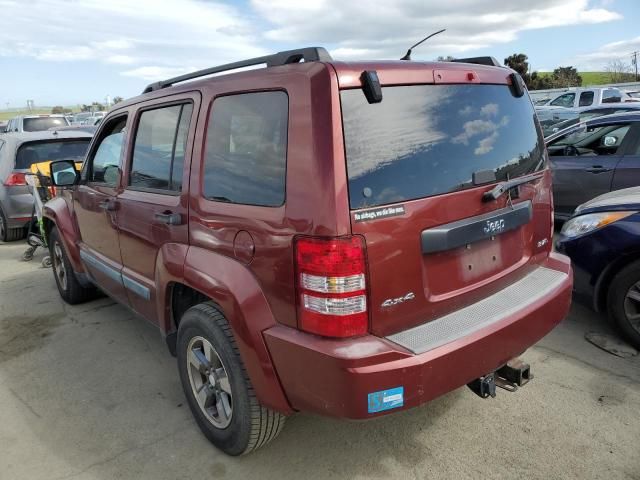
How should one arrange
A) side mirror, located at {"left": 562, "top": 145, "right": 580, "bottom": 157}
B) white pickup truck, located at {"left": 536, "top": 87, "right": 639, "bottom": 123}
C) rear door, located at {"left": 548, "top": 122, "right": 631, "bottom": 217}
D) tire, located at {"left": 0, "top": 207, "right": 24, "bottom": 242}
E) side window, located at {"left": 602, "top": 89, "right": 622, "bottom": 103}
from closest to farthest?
rear door, located at {"left": 548, "top": 122, "right": 631, "bottom": 217} → side mirror, located at {"left": 562, "top": 145, "right": 580, "bottom": 157} → tire, located at {"left": 0, "top": 207, "right": 24, "bottom": 242} → white pickup truck, located at {"left": 536, "top": 87, "right": 639, "bottom": 123} → side window, located at {"left": 602, "top": 89, "right": 622, "bottom": 103}

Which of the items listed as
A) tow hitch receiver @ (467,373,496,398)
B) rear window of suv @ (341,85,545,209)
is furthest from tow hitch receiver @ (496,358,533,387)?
rear window of suv @ (341,85,545,209)

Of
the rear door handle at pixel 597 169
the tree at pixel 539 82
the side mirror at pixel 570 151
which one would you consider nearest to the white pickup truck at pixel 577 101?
the side mirror at pixel 570 151

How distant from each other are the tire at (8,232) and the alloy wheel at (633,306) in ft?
26.9

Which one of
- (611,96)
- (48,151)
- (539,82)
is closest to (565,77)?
(539,82)

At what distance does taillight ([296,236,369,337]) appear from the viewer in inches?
76.6

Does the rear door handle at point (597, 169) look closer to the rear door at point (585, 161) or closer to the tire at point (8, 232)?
the rear door at point (585, 161)

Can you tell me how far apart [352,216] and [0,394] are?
2934 millimetres

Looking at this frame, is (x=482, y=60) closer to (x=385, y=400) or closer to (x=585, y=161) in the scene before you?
(x=385, y=400)

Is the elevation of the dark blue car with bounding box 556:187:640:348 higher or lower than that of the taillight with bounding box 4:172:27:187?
lower

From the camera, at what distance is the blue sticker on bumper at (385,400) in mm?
1976

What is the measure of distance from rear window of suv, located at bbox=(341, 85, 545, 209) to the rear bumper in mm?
580

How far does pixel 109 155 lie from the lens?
379 cm

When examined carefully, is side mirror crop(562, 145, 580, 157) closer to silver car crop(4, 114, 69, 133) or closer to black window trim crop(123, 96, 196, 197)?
black window trim crop(123, 96, 196, 197)

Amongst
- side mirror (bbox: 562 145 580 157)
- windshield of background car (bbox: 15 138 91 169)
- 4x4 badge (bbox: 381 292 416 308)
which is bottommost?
4x4 badge (bbox: 381 292 416 308)
